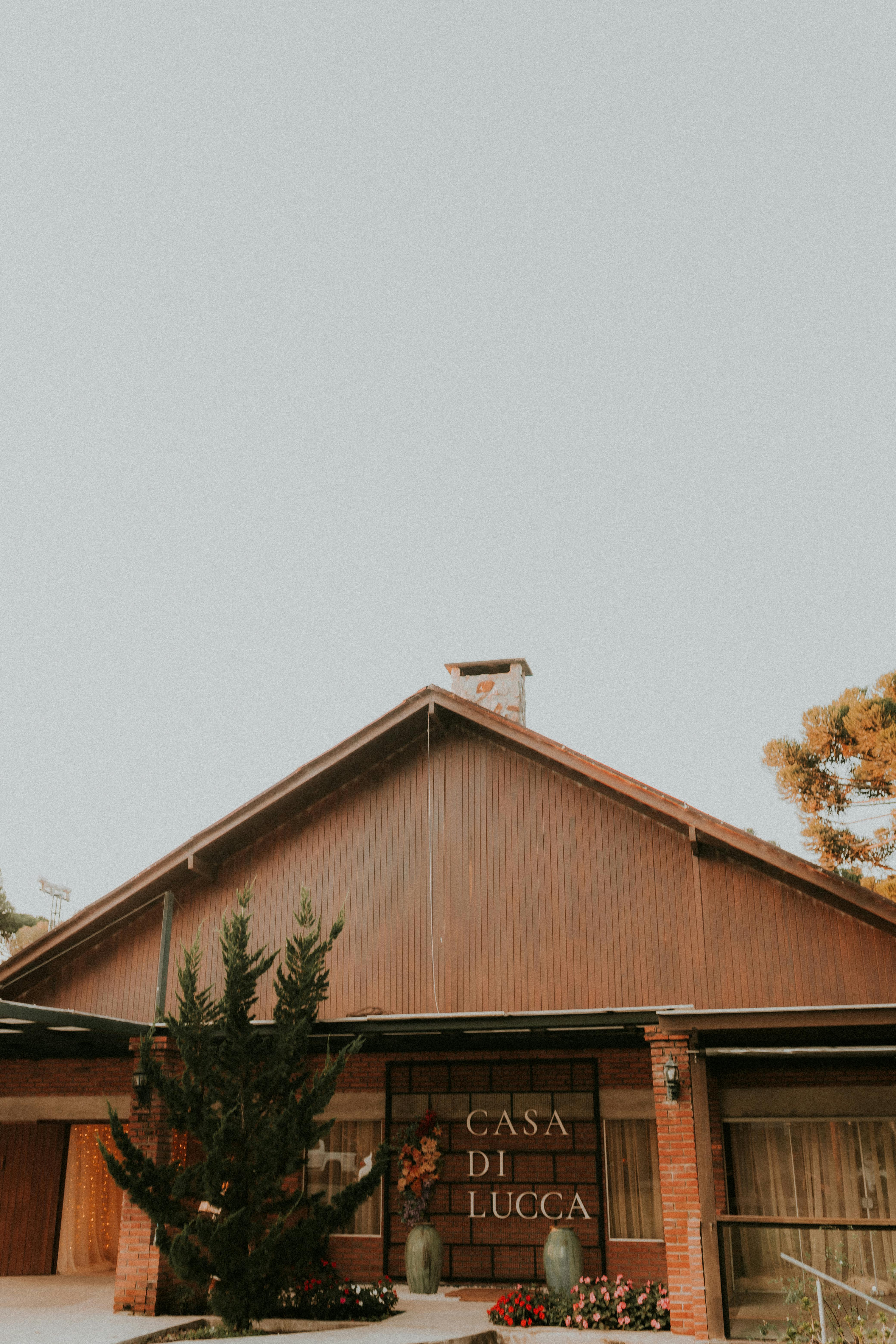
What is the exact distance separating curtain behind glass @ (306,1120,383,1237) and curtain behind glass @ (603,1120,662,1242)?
2753 mm

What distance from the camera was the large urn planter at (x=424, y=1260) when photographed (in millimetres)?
12320

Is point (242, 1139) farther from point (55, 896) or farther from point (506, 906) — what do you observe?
point (55, 896)

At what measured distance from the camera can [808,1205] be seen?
12.6m

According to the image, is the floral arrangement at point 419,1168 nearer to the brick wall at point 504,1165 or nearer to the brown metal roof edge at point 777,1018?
the brick wall at point 504,1165

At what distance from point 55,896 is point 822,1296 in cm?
3136

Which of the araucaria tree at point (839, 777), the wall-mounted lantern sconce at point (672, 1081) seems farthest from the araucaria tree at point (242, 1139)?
the araucaria tree at point (839, 777)

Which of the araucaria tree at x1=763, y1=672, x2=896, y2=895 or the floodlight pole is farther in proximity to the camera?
the floodlight pole

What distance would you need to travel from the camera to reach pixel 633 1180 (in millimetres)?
12789

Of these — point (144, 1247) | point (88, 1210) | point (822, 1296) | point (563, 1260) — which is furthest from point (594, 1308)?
point (88, 1210)

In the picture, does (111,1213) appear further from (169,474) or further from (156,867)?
(169,474)

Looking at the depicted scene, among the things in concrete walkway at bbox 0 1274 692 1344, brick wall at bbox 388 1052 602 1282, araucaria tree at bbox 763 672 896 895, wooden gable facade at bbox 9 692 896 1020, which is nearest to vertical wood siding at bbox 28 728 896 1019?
wooden gable facade at bbox 9 692 896 1020

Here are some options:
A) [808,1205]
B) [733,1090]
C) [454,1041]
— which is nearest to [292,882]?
[454,1041]

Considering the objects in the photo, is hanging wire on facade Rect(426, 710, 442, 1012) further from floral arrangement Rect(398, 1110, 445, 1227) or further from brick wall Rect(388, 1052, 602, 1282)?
floral arrangement Rect(398, 1110, 445, 1227)

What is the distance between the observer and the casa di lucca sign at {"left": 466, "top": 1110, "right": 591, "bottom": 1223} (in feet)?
42.0
